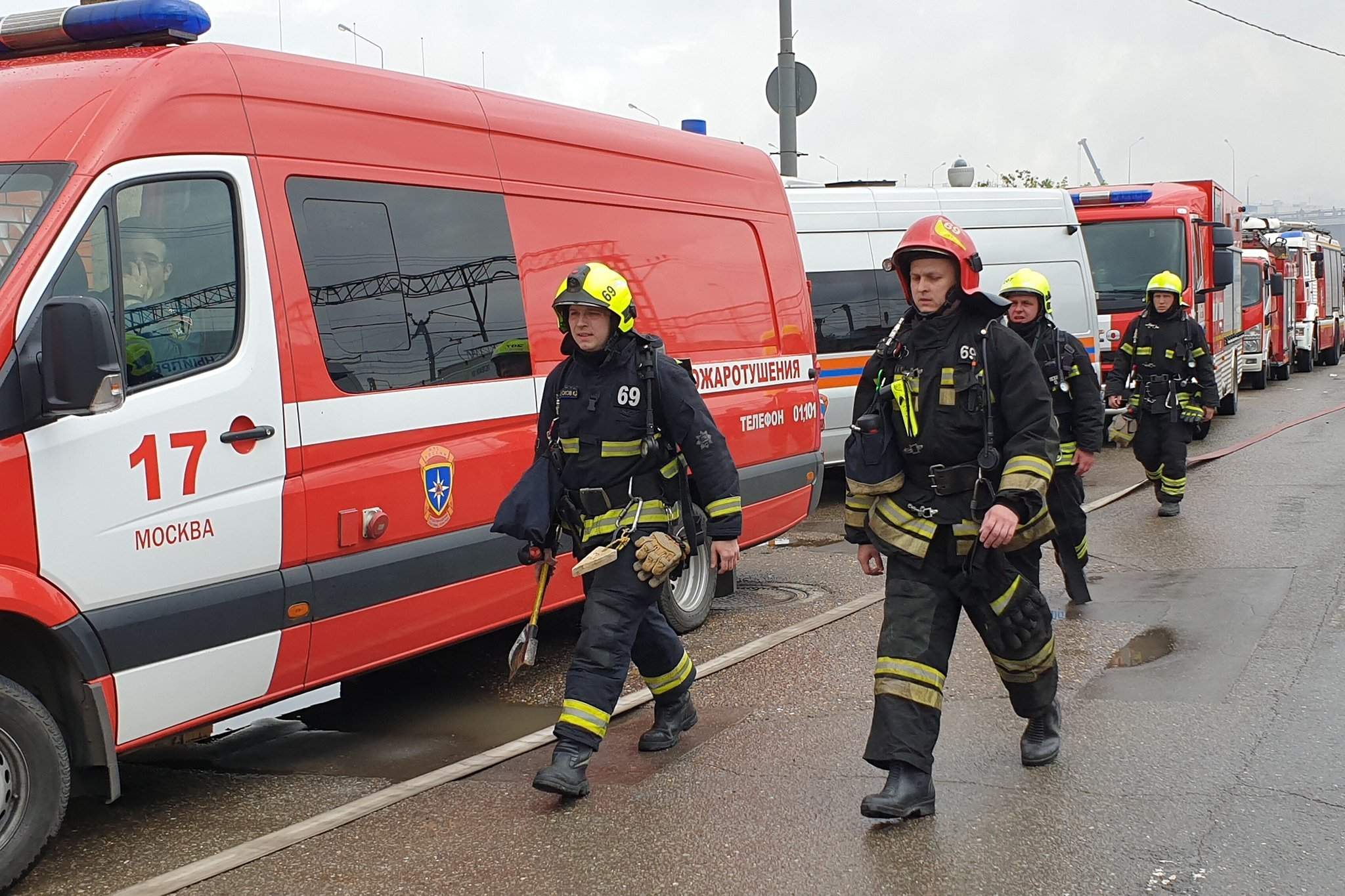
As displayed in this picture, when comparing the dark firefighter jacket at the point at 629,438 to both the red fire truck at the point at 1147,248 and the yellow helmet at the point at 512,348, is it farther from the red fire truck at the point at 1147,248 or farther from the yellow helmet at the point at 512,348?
the red fire truck at the point at 1147,248

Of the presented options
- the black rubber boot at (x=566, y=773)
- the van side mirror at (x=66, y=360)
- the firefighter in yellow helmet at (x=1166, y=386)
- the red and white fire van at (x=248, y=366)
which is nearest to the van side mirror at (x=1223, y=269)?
the firefighter in yellow helmet at (x=1166, y=386)

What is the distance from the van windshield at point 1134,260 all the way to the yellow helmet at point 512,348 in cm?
1184

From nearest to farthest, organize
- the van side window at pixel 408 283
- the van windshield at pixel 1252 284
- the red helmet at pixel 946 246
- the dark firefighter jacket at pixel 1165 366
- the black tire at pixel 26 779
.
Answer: the black tire at pixel 26 779 → the red helmet at pixel 946 246 → the van side window at pixel 408 283 → the dark firefighter jacket at pixel 1165 366 → the van windshield at pixel 1252 284

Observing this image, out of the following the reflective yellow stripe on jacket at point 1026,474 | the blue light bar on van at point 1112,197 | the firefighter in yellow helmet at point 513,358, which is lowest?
the reflective yellow stripe on jacket at point 1026,474

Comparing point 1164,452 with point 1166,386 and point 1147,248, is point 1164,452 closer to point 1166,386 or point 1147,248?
point 1166,386

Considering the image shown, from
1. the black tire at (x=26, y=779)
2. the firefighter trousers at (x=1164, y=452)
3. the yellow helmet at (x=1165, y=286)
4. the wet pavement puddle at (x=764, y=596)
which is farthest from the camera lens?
the yellow helmet at (x=1165, y=286)

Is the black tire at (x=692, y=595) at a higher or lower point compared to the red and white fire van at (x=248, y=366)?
lower

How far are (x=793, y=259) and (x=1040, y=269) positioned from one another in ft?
21.2

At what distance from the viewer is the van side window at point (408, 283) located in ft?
17.1

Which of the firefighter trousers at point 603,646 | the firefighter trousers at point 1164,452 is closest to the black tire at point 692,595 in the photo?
the firefighter trousers at point 603,646

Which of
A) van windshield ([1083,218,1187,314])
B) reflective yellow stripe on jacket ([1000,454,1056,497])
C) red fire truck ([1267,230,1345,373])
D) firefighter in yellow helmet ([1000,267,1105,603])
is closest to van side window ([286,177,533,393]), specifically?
reflective yellow stripe on jacket ([1000,454,1056,497])

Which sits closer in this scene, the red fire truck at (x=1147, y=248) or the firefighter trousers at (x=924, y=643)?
the firefighter trousers at (x=924, y=643)

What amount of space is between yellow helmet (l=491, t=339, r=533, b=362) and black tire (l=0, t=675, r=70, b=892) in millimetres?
2361

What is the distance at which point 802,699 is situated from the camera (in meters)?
6.12
